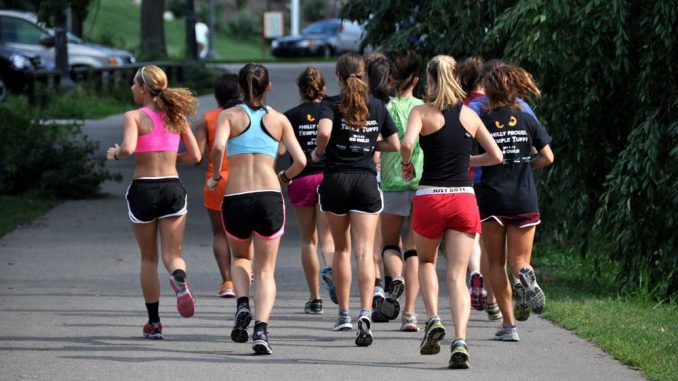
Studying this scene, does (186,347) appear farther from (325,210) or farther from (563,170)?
(563,170)

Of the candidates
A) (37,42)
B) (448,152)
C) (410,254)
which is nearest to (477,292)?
(410,254)

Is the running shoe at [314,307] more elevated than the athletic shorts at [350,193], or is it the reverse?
the athletic shorts at [350,193]

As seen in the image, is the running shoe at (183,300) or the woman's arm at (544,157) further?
the woman's arm at (544,157)

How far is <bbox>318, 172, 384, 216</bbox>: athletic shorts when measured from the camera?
30.8 ft

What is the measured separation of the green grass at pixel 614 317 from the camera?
8.74 meters

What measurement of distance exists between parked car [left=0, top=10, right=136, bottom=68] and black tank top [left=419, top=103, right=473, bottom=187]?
26753 mm

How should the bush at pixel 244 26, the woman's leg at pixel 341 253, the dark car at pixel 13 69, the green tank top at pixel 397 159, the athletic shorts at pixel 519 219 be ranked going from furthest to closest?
the bush at pixel 244 26 → the dark car at pixel 13 69 → the green tank top at pixel 397 159 → the woman's leg at pixel 341 253 → the athletic shorts at pixel 519 219

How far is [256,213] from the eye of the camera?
8.95 metres

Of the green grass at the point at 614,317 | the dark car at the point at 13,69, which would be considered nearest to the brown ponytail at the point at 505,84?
the green grass at the point at 614,317

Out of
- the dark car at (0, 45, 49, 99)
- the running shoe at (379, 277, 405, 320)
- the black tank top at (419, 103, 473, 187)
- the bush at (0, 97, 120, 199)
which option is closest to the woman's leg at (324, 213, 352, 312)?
the running shoe at (379, 277, 405, 320)

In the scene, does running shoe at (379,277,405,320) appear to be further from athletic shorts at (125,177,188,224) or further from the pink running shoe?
athletic shorts at (125,177,188,224)

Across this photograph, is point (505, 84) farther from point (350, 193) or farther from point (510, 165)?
point (350, 193)

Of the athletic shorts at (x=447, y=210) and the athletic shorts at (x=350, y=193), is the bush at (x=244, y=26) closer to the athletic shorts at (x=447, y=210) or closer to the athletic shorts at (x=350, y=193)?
the athletic shorts at (x=350, y=193)

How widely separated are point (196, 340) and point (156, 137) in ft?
4.46
